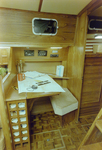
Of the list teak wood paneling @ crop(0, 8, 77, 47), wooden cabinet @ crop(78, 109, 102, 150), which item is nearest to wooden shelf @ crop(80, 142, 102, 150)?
wooden cabinet @ crop(78, 109, 102, 150)

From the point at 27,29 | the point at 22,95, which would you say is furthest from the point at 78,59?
the point at 22,95

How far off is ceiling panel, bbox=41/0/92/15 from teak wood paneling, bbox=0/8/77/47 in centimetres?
11

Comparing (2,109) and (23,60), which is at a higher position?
(23,60)

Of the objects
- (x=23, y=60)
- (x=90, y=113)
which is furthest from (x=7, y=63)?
(x=90, y=113)

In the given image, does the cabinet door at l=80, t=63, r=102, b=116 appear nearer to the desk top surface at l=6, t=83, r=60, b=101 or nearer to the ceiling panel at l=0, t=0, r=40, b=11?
the desk top surface at l=6, t=83, r=60, b=101

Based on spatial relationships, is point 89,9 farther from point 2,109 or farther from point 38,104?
point 38,104

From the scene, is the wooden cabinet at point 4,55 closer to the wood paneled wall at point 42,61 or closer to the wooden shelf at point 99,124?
the wood paneled wall at point 42,61

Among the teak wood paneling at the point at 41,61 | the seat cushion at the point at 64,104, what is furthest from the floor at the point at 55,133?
the teak wood paneling at the point at 41,61

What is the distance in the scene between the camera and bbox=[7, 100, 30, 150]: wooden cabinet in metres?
1.18

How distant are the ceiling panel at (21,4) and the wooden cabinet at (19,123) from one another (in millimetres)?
1240

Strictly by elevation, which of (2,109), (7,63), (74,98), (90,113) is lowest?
(90,113)

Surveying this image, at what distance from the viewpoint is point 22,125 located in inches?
49.9

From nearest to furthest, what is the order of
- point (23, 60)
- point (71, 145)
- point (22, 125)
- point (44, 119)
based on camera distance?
1. point (22, 125)
2. point (71, 145)
3. point (44, 119)
4. point (23, 60)

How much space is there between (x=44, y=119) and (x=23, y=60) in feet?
4.43
